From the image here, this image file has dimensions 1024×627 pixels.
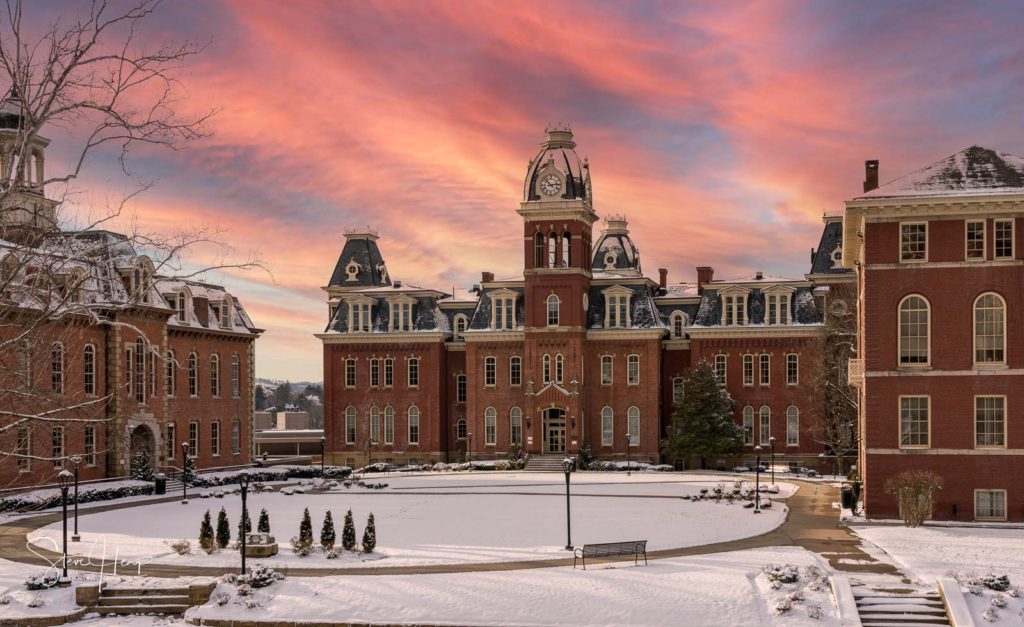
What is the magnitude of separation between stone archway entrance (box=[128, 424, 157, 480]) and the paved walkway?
1141 centimetres

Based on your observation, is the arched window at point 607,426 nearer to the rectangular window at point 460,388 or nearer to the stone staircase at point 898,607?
the rectangular window at point 460,388

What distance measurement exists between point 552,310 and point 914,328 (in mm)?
33265

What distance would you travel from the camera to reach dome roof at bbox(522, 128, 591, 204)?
66.6 metres

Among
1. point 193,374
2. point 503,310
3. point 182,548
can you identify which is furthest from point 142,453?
point 503,310

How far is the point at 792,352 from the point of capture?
66.2 metres

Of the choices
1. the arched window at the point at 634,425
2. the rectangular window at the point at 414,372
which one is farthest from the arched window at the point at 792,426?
the rectangular window at the point at 414,372

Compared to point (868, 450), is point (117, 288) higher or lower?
higher

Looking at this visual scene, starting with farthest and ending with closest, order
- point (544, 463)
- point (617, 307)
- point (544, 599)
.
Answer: point (617, 307), point (544, 463), point (544, 599)

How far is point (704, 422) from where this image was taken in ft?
208

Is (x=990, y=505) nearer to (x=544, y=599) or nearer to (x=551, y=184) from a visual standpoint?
(x=544, y=599)

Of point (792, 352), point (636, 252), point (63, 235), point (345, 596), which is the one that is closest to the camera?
point (63, 235)

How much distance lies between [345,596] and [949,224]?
2360 centimetres

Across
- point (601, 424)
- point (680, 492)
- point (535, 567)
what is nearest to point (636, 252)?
point (601, 424)

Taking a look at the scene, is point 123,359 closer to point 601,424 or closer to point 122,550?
point 122,550
